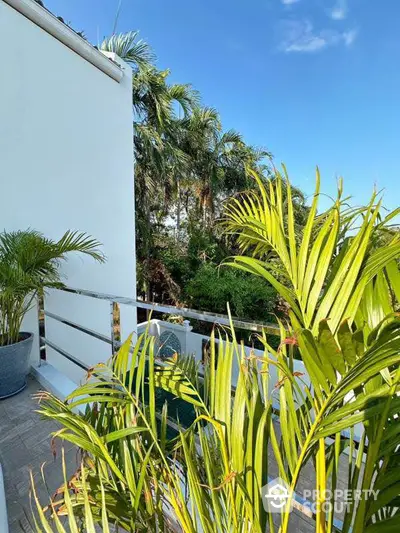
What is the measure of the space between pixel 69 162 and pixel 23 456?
3092 mm

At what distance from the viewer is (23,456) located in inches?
73.7

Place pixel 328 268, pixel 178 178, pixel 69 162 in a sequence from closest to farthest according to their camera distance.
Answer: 1. pixel 328 268
2. pixel 69 162
3. pixel 178 178

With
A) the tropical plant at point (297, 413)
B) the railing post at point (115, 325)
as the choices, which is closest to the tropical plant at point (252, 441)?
the tropical plant at point (297, 413)

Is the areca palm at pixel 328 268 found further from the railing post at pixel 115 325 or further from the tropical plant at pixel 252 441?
the railing post at pixel 115 325

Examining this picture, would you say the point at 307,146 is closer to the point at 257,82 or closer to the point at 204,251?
the point at 257,82

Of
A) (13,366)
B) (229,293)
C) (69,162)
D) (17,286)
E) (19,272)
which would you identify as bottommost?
(229,293)

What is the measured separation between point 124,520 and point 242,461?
1.50 feet

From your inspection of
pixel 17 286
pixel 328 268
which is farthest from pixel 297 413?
pixel 17 286

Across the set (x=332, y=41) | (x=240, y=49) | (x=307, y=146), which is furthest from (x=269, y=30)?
(x=307, y=146)

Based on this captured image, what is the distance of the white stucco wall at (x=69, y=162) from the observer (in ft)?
10.3

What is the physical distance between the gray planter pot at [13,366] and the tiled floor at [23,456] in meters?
0.10

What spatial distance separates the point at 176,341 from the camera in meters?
4.71

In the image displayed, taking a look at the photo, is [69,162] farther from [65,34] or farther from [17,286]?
[17,286]

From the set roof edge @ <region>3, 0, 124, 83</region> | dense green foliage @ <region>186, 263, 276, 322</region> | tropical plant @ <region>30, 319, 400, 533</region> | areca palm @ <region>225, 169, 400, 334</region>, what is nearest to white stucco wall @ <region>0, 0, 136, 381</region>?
roof edge @ <region>3, 0, 124, 83</region>
